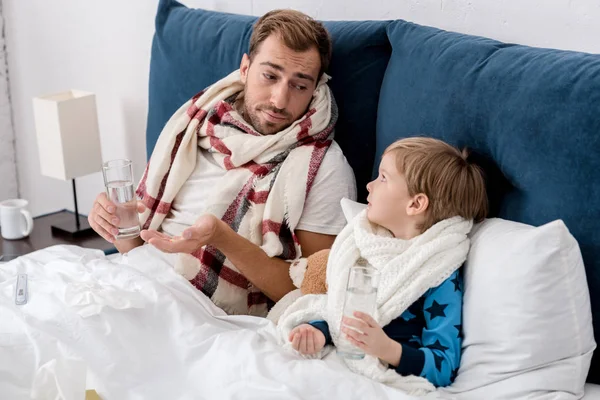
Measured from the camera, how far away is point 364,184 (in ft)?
Result: 6.89

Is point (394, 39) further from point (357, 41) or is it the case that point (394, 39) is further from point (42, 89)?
point (42, 89)

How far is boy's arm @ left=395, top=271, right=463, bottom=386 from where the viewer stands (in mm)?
1536

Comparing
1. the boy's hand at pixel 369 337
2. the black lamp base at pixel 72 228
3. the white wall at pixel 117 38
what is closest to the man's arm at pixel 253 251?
the boy's hand at pixel 369 337

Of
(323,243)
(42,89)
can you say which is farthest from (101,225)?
(42,89)

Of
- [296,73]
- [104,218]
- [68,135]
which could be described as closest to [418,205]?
[296,73]

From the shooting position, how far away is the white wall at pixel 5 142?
3.68 meters

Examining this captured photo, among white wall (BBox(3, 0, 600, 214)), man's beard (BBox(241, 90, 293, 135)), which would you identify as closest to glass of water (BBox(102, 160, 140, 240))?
man's beard (BBox(241, 90, 293, 135))

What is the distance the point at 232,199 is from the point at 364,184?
343mm

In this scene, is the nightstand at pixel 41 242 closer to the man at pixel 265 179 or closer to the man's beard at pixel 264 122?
the man at pixel 265 179

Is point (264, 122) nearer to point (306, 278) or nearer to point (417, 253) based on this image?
point (306, 278)

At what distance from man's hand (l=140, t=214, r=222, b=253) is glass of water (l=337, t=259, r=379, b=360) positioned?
48 cm

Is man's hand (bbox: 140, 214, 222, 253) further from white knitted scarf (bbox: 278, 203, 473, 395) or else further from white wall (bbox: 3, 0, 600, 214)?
white wall (bbox: 3, 0, 600, 214)

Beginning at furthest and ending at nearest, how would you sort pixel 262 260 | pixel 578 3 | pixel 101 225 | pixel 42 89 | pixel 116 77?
pixel 42 89, pixel 116 77, pixel 101 225, pixel 262 260, pixel 578 3

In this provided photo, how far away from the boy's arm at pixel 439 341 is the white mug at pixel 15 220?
5.64ft
